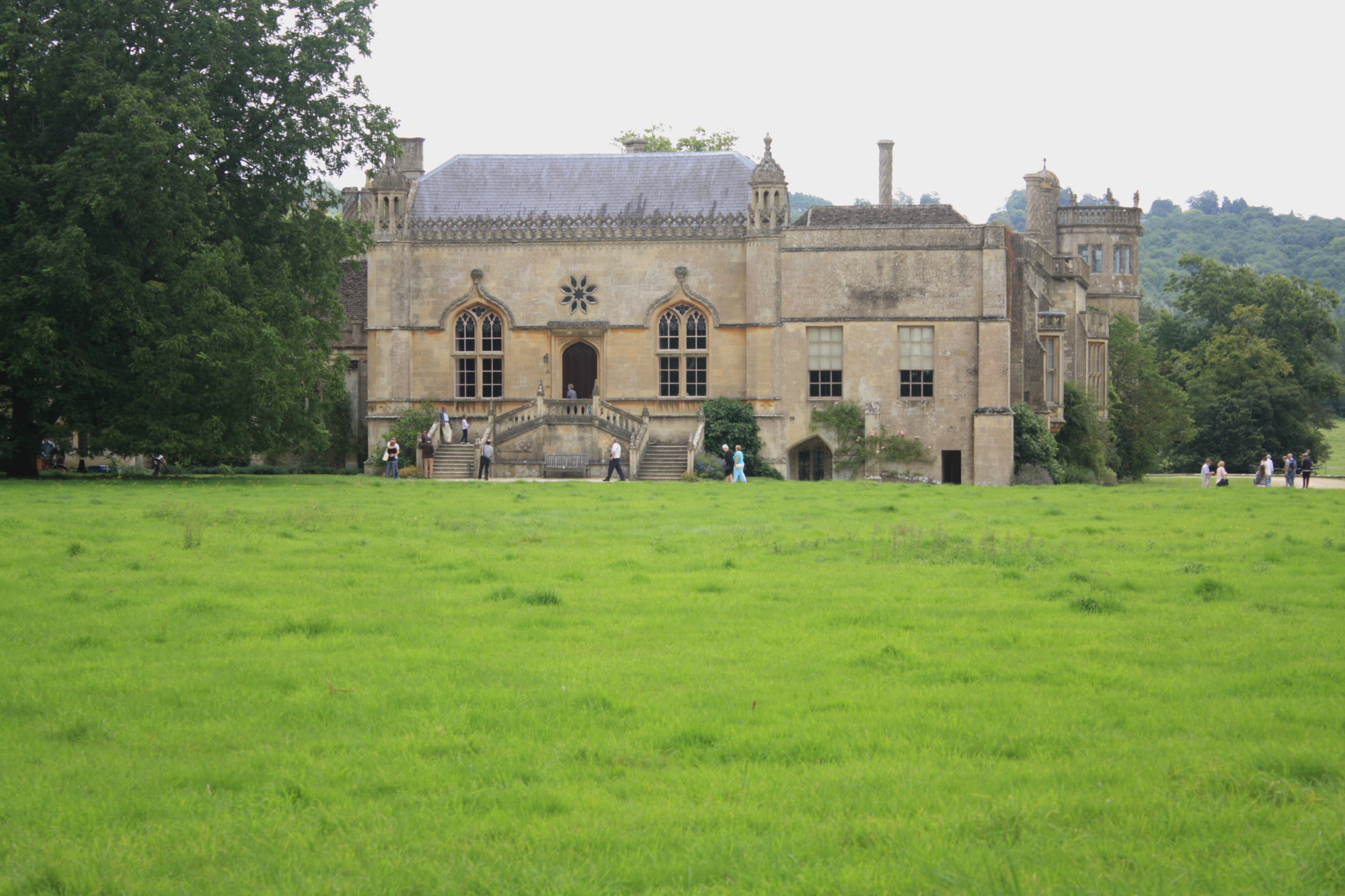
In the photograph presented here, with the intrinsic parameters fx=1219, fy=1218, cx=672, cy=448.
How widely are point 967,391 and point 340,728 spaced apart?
35818 millimetres

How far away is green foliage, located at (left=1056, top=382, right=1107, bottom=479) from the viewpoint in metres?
45.6

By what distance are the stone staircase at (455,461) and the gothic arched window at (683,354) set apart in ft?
23.1

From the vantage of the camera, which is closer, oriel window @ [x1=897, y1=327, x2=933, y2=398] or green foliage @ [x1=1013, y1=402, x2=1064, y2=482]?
oriel window @ [x1=897, y1=327, x2=933, y2=398]

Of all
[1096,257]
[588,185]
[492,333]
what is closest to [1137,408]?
[1096,257]

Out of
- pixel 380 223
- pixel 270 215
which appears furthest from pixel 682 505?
pixel 380 223

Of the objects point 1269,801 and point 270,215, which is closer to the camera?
point 1269,801

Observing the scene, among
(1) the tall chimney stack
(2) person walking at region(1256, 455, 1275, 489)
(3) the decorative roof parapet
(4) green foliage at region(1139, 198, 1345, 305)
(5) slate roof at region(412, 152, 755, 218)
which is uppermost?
(4) green foliage at region(1139, 198, 1345, 305)

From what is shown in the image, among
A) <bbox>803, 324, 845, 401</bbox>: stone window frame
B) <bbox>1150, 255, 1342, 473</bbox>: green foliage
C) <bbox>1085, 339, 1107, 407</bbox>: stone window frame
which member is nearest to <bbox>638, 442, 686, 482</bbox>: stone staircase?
<bbox>803, 324, 845, 401</bbox>: stone window frame

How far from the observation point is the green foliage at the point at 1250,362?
64125mm

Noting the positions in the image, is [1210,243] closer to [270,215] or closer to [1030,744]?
[270,215]

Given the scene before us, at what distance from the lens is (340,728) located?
719cm

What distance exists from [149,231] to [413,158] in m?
20.2

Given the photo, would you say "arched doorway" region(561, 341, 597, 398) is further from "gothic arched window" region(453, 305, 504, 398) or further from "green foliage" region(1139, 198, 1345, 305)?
"green foliage" region(1139, 198, 1345, 305)

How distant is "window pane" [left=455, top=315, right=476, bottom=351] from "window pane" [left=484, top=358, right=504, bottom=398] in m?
0.76
